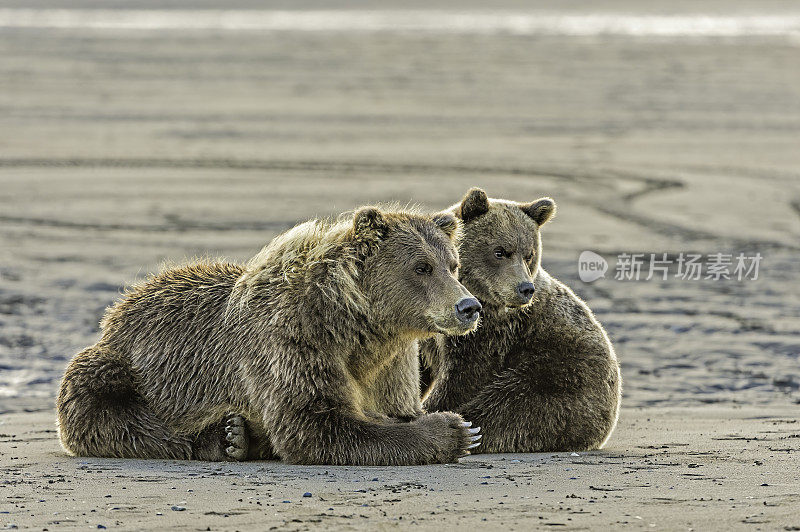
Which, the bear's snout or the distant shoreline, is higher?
the distant shoreline

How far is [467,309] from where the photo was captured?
6.59 meters

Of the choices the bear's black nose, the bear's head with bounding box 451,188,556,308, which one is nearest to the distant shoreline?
the bear's head with bounding box 451,188,556,308

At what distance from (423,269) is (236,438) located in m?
1.26

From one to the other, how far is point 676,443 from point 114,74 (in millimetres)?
23121

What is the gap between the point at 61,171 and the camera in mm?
18297

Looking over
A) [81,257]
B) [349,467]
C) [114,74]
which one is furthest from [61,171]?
[349,467]

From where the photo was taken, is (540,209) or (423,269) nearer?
(423,269)

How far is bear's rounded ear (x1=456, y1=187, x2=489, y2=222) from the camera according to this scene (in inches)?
313

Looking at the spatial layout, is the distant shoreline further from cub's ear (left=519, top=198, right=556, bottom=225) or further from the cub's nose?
the cub's nose

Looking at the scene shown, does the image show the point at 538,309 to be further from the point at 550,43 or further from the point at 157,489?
the point at 550,43

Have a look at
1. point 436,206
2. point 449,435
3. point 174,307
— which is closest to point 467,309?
point 449,435

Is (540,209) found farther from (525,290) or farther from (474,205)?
(525,290)

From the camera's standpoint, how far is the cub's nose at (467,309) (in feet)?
21.5

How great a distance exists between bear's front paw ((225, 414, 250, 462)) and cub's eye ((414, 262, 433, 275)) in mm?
1166
